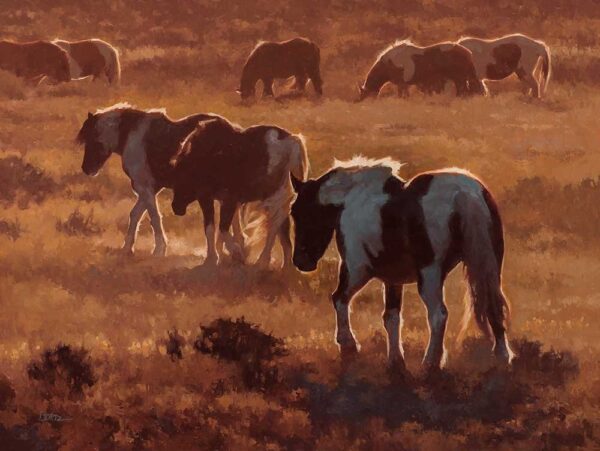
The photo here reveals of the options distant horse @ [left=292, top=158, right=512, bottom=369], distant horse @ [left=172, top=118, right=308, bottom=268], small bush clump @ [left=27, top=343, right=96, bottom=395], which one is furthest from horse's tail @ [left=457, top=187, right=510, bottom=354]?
distant horse @ [left=172, top=118, right=308, bottom=268]

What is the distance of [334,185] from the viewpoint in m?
6.74

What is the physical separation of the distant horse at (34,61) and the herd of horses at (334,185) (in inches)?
0.6

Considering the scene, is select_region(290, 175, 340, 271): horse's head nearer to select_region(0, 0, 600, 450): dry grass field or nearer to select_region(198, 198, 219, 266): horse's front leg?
select_region(0, 0, 600, 450): dry grass field

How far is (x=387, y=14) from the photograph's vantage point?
10086 mm

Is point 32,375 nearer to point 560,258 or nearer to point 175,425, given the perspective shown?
point 175,425

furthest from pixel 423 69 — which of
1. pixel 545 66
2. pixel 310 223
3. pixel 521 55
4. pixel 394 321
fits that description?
pixel 394 321

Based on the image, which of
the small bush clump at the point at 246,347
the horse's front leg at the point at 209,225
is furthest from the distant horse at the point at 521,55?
the small bush clump at the point at 246,347

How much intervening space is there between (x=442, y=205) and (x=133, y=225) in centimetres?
285

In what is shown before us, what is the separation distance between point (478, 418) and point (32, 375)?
213 cm

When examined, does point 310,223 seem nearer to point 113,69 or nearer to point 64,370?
point 64,370

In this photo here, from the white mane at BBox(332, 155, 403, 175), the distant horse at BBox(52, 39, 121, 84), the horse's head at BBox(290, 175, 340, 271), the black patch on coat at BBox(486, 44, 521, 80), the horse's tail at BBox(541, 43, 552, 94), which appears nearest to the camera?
the white mane at BBox(332, 155, 403, 175)

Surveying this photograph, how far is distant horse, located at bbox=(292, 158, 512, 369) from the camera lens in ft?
21.0

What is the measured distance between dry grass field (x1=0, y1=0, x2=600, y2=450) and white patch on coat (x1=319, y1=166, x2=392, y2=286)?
2.05ft
